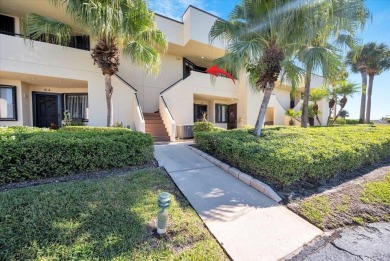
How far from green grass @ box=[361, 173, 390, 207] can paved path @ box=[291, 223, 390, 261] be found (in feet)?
2.95

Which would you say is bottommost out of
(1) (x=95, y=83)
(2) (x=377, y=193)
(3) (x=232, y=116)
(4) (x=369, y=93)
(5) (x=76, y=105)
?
(2) (x=377, y=193)

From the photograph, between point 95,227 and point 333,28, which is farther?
point 333,28

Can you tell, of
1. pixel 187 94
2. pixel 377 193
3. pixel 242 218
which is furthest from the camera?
pixel 187 94

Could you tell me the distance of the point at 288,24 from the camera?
5973 millimetres

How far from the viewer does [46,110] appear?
35.8ft

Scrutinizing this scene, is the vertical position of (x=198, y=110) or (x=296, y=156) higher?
(x=198, y=110)

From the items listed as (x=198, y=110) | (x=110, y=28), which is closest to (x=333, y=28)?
(x=110, y=28)

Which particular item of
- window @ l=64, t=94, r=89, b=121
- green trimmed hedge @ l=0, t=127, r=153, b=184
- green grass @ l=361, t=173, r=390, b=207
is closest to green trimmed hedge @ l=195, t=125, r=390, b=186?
green grass @ l=361, t=173, r=390, b=207

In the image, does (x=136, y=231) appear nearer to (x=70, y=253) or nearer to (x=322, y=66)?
(x=70, y=253)

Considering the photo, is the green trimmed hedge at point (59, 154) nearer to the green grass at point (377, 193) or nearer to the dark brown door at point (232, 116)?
the green grass at point (377, 193)

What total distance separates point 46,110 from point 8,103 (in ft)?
5.72

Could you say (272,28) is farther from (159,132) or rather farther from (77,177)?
(77,177)

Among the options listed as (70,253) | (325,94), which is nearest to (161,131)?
(70,253)

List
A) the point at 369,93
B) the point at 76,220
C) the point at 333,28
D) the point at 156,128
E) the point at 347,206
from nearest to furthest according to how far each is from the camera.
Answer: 1. the point at 76,220
2. the point at 347,206
3. the point at 333,28
4. the point at 156,128
5. the point at 369,93
